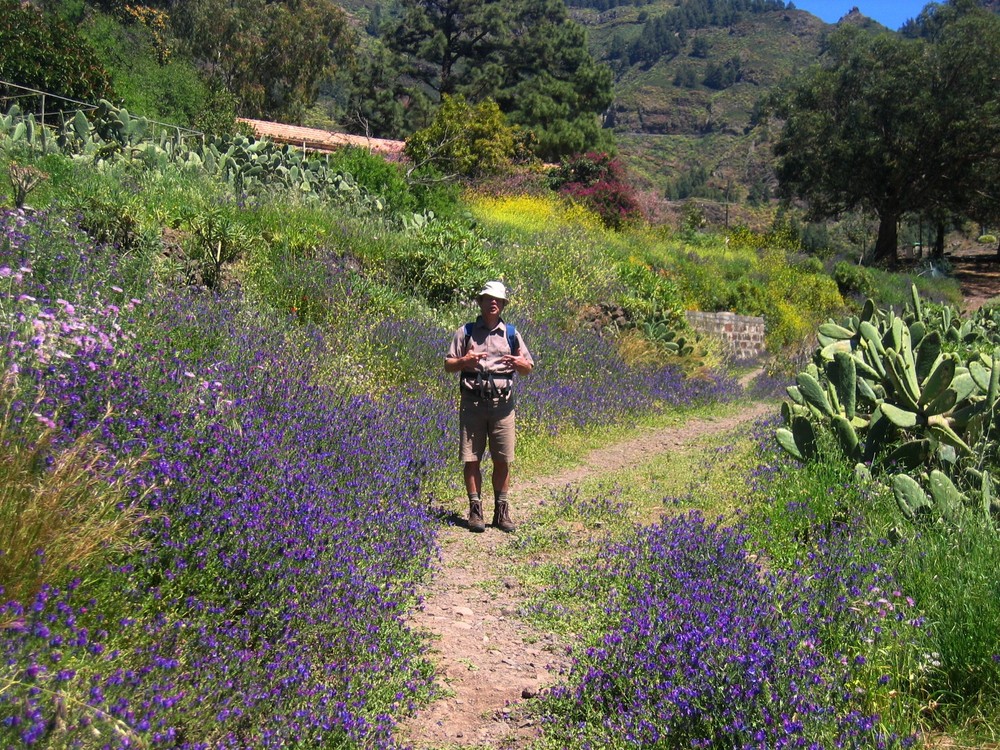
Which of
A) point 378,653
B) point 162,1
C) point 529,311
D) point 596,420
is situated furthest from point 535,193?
point 162,1

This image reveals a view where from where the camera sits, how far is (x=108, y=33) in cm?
2727

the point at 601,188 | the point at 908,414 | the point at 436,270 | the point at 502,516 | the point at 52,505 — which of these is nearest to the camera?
the point at 52,505

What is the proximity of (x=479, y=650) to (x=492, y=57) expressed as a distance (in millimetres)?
42116

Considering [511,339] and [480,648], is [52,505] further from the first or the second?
[511,339]

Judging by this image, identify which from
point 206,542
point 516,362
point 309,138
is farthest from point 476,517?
point 309,138

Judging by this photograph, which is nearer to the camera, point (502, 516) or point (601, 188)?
point (502, 516)

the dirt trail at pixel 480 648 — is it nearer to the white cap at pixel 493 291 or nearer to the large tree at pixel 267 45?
the white cap at pixel 493 291

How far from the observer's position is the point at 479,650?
3916mm

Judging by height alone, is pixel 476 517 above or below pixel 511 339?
below

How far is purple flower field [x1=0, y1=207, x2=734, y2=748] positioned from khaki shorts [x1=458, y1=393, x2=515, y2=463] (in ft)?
1.49

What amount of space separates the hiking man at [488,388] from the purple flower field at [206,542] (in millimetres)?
445

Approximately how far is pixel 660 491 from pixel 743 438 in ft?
7.94

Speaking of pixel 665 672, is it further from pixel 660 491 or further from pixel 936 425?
pixel 660 491

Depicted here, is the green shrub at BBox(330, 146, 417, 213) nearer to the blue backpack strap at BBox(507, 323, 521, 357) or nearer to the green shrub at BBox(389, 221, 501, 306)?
the green shrub at BBox(389, 221, 501, 306)
